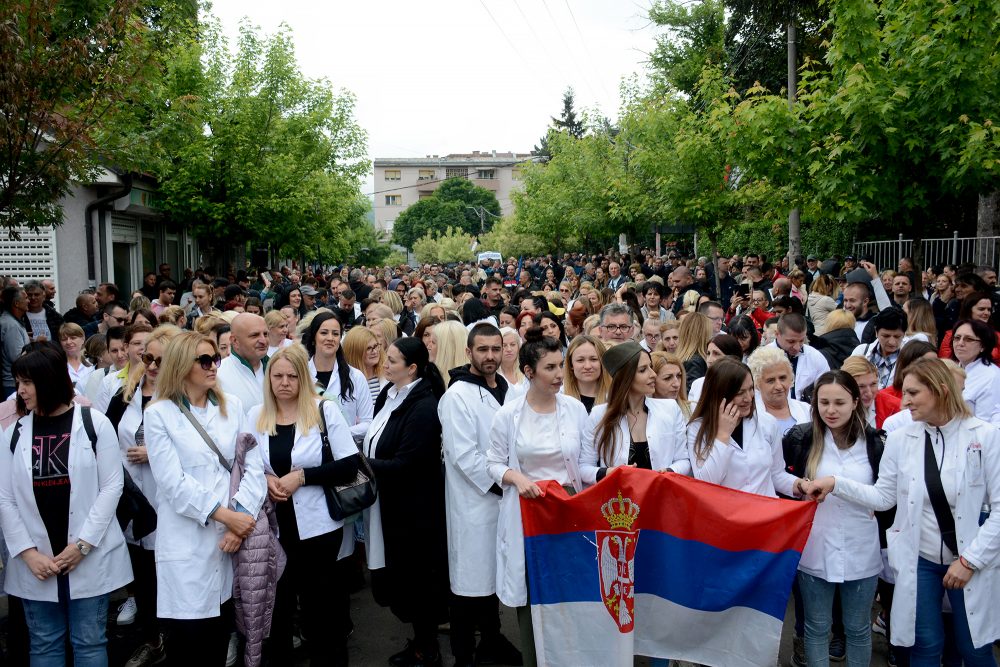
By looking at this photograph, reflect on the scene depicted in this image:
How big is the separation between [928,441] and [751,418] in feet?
2.89

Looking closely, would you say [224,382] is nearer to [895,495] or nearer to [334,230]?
[895,495]

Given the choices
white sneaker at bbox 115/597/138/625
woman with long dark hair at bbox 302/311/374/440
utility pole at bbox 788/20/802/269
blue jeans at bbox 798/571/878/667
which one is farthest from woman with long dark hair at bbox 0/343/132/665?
utility pole at bbox 788/20/802/269

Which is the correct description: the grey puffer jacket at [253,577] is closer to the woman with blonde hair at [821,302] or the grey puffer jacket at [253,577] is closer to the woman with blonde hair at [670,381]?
the woman with blonde hair at [670,381]

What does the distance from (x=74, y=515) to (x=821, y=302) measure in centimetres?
795

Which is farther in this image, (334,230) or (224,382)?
(334,230)

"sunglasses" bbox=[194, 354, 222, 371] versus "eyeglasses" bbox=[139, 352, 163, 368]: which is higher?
"sunglasses" bbox=[194, 354, 222, 371]

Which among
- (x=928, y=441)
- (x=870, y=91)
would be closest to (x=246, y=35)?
(x=870, y=91)

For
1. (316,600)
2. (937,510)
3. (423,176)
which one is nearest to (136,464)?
(316,600)

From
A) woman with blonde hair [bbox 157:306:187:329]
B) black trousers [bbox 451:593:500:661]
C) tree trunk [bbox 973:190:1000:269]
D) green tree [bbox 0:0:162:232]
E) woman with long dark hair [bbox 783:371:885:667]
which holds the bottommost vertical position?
black trousers [bbox 451:593:500:661]

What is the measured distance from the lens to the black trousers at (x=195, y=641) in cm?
453

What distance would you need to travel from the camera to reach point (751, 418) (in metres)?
4.81

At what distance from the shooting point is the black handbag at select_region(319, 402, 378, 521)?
5.02 m

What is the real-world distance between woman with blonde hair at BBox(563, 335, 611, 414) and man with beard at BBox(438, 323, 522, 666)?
0.59 m

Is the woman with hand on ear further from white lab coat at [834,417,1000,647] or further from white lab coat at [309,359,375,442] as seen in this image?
white lab coat at [309,359,375,442]
